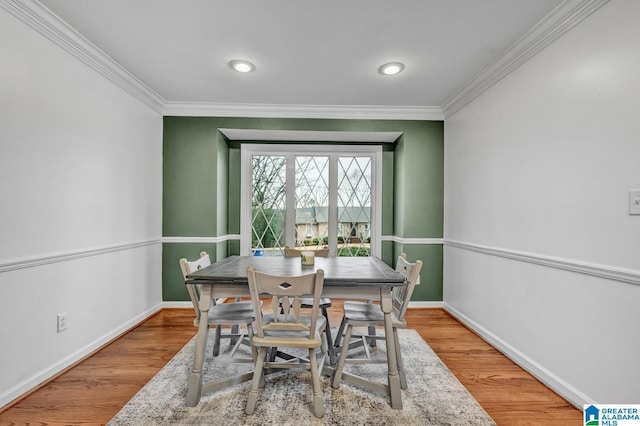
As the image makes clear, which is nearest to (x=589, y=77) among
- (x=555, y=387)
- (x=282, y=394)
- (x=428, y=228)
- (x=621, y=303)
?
(x=621, y=303)

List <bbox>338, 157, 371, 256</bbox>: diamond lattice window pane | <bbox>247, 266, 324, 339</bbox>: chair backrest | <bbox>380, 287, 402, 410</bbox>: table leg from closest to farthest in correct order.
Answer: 1. <bbox>247, 266, 324, 339</bbox>: chair backrest
2. <bbox>380, 287, 402, 410</bbox>: table leg
3. <bbox>338, 157, 371, 256</bbox>: diamond lattice window pane

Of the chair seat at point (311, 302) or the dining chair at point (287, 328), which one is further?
the chair seat at point (311, 302)

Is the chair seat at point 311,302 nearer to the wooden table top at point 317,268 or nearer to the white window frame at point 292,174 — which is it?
the wooden table top at point 317,268

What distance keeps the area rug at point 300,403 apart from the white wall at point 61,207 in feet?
2.60

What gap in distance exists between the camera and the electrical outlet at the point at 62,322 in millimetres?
2238

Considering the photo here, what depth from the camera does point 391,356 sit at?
1.87m

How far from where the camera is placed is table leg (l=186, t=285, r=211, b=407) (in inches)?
73.2

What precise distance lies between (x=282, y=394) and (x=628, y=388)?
6.06 ft

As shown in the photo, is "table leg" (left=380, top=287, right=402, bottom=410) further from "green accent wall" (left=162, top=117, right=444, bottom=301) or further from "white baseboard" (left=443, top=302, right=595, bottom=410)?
"green accent wall" (left=162, top=117, right=444, bottom=301)

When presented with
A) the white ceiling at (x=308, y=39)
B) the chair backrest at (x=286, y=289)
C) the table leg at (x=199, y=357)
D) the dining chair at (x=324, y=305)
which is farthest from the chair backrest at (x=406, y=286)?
the white ceiling at (x=308, y=39)

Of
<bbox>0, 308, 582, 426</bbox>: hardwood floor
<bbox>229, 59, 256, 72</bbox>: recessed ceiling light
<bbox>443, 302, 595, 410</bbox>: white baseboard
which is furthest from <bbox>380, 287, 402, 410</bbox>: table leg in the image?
<bbox>229, 59, 256, 72</bbox>: recessed ceiling light

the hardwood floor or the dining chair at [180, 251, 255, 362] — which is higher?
the dining chair at [180, 251, 255, 362]

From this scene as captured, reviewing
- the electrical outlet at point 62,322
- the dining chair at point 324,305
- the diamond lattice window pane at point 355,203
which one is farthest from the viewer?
the diamond lattice window pane at point 355,203

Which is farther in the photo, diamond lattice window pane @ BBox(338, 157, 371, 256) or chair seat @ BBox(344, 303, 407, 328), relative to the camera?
diamond lattice window pane @ BBox(338, 157, 371, 256)
